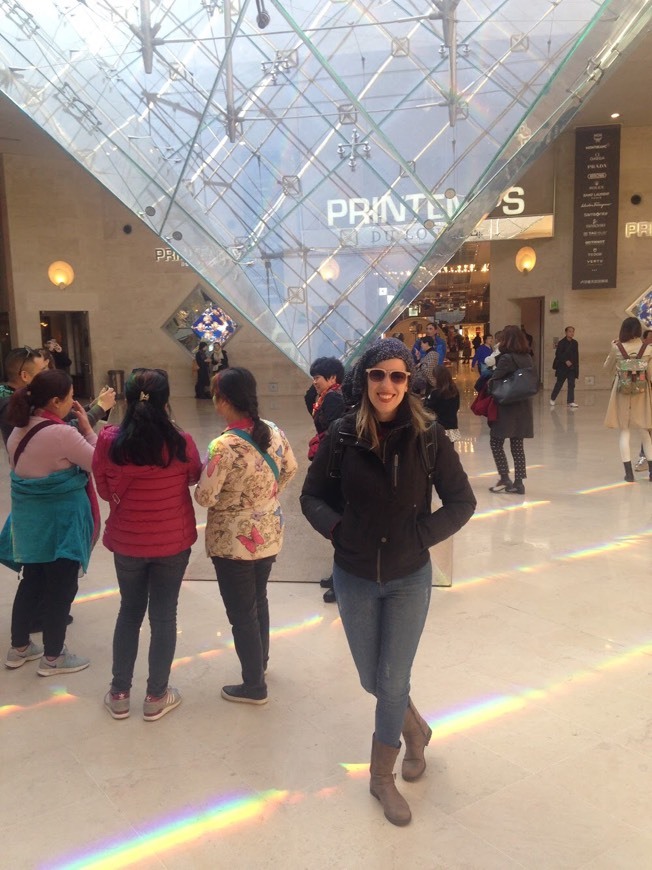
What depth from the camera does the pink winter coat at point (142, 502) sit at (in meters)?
2.52

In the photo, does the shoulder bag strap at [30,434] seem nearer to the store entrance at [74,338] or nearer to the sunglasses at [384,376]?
the sunglasses at [384,376]

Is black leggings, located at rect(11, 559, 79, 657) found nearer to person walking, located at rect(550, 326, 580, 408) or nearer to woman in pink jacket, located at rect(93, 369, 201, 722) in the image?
woman in pink jacket, located at rect(93, 369, 201, 722)

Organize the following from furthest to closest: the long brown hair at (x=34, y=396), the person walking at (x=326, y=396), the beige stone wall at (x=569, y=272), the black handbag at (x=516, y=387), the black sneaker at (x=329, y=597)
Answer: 1. the beige stone wall at (x=569, y=272)
2. the black handbag at (x=516, y=387)
3. the black sneaker at (x=329, y=597)
4. the person walking at (x=326, y=396)
5. the long brown hair at (x=34, y=396)

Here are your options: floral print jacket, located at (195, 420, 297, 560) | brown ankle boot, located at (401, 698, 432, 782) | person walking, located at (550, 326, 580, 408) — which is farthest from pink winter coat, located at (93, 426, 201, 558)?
person walking, located at (550, 326, 580, 408)

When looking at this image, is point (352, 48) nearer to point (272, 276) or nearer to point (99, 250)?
point (272, 276)

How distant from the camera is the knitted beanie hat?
192cm

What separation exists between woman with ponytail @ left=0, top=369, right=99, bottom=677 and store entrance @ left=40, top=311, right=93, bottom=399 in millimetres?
15510

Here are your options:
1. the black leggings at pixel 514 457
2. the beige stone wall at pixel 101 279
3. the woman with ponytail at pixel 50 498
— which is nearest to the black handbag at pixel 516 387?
the black leggings at pixel 514 457

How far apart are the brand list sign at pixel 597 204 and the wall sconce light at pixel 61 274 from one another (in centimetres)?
1177

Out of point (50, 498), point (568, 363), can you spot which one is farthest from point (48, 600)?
point (568, 363)

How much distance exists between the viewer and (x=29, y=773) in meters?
2.33

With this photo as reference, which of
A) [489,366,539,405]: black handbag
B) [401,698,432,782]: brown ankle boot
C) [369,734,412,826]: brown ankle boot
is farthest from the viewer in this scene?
[489,366,539,405]: black handbag

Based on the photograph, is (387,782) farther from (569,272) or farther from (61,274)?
(61,274)

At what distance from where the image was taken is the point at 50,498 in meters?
2.95
